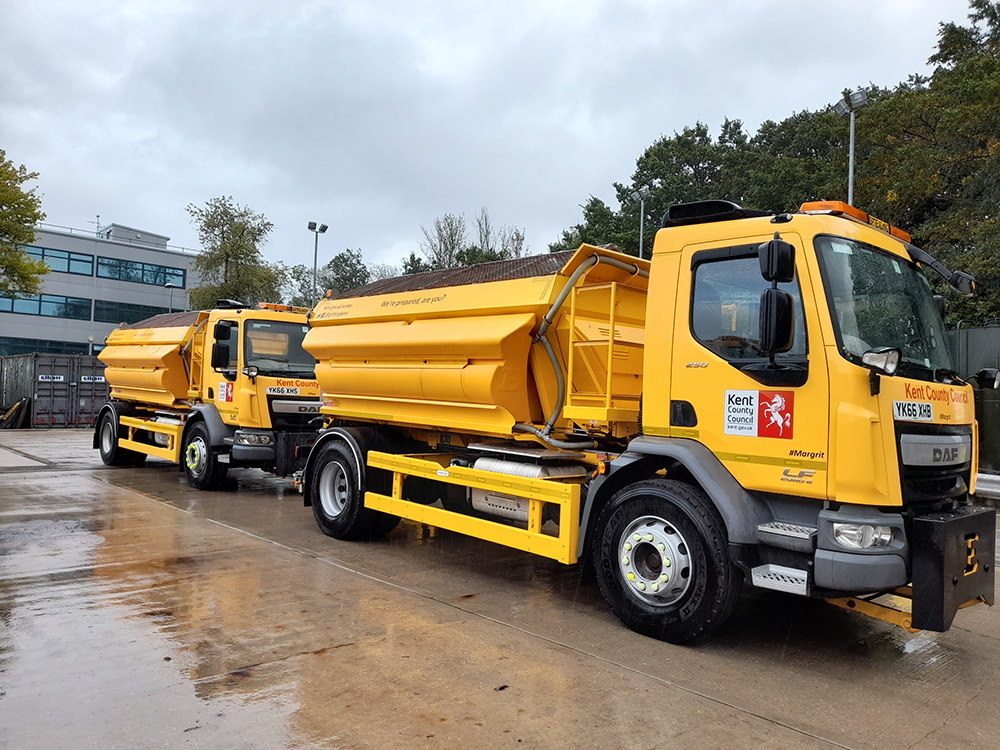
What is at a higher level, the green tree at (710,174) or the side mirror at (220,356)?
the green tree at (710,174)

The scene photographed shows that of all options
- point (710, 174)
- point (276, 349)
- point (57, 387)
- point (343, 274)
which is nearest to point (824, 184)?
point (710, 174)

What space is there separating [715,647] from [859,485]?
142cm

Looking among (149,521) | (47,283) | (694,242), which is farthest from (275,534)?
(47,283)

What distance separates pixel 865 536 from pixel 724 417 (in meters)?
1.02

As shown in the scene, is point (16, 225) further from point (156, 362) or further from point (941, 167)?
point (941, 167)

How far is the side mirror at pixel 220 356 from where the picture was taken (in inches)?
415

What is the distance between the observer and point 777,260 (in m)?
4.16

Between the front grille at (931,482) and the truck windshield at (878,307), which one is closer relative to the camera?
the front grille at (931,482)

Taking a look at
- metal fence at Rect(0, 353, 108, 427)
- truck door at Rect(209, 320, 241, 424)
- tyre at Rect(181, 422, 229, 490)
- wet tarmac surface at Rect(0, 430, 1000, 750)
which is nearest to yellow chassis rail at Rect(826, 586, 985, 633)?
wet tarmac surface at Rect(0, 430, 1000, 750)

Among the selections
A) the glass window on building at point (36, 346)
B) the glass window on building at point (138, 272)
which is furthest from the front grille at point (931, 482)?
the glass window on building at point (138, 272)

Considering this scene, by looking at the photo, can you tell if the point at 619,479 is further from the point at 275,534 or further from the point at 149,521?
the point at 149,521

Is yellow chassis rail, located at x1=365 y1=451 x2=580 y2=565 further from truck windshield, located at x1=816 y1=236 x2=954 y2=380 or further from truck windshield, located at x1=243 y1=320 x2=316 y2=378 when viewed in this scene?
truck windshield, located at x1=243 y1=320 x2=316 y2=378

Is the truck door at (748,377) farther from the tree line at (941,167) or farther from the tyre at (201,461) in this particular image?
the tree line at (941,167)

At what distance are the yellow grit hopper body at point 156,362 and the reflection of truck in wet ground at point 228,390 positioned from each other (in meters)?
0.02
